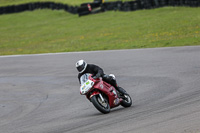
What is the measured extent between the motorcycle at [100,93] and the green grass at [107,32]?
10.4 metres

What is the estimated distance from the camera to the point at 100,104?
8.76 metres

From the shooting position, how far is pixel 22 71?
1705cm

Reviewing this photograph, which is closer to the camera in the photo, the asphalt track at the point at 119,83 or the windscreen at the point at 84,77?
the asphalt track at the point at 119,83

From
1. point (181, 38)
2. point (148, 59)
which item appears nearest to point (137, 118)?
point (148, 59)

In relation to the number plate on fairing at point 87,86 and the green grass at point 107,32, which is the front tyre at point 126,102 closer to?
the number plate on fairing at point 87,86

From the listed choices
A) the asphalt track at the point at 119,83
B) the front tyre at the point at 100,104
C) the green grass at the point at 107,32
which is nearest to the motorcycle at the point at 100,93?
the front tyre at the point at 100,104

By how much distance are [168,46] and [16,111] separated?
33.8ft

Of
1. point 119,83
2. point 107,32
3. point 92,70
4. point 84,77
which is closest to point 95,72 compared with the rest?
point 92,70

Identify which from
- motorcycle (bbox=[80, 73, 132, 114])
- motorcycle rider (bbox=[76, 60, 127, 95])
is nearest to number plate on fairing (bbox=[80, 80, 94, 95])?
motorcycle (bbox=[80, 73, 132, 114])

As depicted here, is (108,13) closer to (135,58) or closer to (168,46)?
(168,46)

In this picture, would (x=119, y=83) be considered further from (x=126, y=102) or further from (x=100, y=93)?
(x=100, y=93)

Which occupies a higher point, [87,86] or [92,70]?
[92,70]

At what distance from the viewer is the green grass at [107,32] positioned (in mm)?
21620

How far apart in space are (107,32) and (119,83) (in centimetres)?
1495
